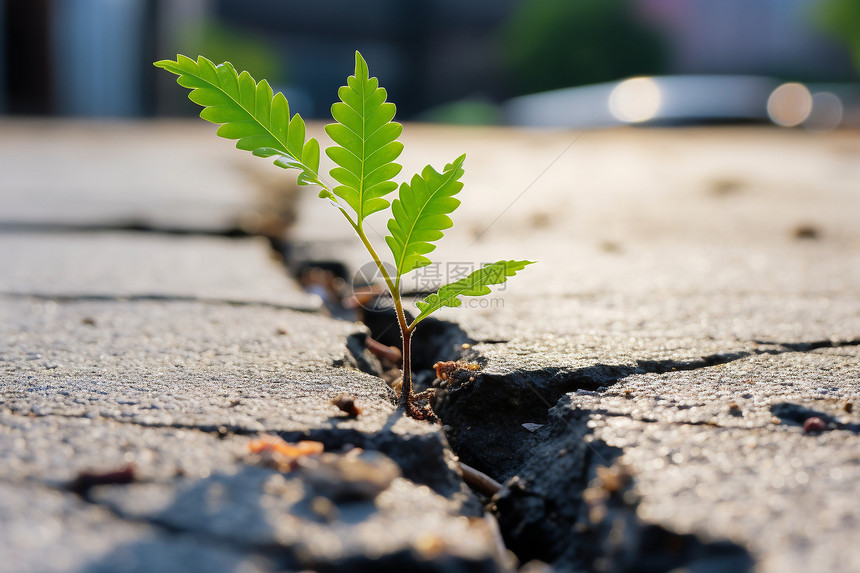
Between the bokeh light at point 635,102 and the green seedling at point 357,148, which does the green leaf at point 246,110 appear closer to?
the green seedling at point 357,148

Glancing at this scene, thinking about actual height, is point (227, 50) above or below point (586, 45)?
below

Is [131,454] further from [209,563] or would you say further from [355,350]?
[355,350]

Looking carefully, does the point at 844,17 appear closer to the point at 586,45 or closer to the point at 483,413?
the point at 586,45

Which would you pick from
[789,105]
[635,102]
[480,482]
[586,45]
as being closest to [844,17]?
[586,45]

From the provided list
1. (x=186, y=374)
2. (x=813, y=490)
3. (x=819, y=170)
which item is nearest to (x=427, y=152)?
(x=819, y=170)

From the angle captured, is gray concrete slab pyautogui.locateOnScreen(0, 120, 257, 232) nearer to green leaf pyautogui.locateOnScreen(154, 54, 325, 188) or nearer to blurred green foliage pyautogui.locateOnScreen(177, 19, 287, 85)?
green leaf pyautogui.locateOnScreen(154, 54, 325, 188)
